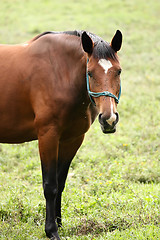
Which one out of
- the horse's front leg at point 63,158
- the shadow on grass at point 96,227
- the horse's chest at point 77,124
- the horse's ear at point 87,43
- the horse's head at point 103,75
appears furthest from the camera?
the horse's front leg at point 63,158

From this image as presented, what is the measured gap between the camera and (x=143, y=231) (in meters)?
3.78

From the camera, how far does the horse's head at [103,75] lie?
3.42m

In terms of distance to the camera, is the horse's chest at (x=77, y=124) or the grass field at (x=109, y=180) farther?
the grass field at (x=109, y=180)

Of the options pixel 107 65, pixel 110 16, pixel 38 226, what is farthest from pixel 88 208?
pixel 110 16

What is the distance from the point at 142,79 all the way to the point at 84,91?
7477 mm

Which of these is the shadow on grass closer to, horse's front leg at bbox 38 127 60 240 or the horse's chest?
horse's front leg at bbox 38 127 60 240

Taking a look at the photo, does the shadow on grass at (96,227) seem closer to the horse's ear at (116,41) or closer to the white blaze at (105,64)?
the white blaze at (105,64)

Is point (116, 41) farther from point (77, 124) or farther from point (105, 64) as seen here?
point (77, 124)

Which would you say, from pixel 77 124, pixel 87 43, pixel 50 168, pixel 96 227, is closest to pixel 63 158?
pixel 50 168

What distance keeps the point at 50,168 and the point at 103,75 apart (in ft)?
3.84

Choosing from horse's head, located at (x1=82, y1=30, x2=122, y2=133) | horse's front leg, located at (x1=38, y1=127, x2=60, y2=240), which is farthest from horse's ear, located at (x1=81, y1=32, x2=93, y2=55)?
horse's front leg, located at (x1=38, y1=127, x2=60, y2=240)

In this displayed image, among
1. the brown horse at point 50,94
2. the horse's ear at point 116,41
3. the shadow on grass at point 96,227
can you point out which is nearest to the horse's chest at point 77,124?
the brown horse at point 50,94

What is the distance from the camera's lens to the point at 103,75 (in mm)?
3480

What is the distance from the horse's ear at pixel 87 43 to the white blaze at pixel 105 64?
0.60 feet
